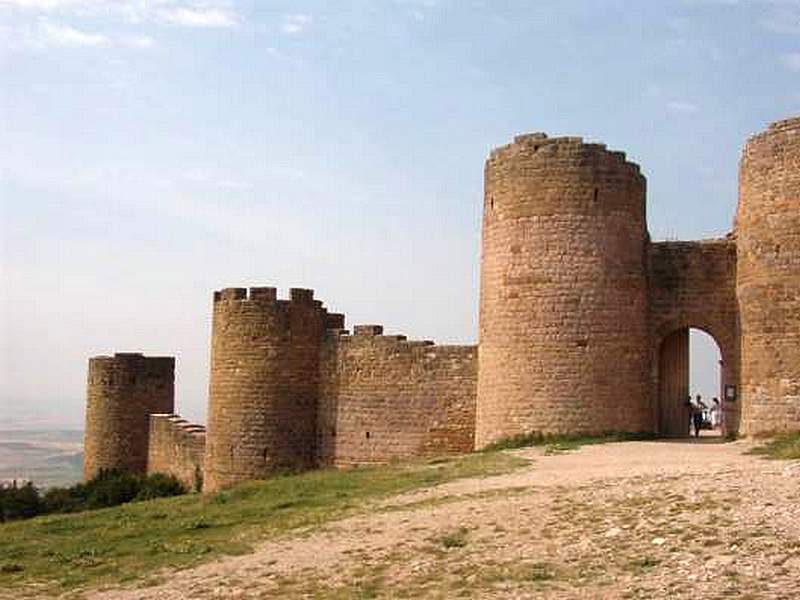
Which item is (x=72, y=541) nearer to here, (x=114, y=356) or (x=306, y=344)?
(x=306, y=344)

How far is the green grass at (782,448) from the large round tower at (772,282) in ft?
1.31

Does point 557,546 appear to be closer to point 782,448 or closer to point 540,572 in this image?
point 540,572

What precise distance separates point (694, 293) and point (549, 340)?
9.07 feet

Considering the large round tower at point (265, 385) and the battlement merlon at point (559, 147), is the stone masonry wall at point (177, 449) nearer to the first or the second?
the large round tower at point (265, 385)

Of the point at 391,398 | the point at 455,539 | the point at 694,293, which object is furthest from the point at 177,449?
the point at 455,539

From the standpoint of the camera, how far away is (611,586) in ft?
28.1

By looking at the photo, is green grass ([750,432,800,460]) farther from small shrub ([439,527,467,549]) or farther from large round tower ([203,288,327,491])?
large round tower ([203,288,327,491])

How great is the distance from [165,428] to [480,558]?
20511mm

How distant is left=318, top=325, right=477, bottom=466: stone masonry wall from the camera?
21.9m

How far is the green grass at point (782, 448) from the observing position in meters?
14.6

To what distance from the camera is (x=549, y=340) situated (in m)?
19.2

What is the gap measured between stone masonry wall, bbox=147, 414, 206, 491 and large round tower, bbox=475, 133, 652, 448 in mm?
9313

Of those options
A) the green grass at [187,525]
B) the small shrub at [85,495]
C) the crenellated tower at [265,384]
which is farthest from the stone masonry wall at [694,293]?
the small shrub at [85,495]

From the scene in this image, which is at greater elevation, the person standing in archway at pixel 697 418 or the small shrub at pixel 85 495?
the person standing in archway at pixel 697 418
